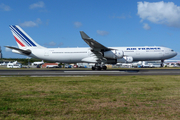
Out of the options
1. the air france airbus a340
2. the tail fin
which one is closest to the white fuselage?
the air france airbus a340

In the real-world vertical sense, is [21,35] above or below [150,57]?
above

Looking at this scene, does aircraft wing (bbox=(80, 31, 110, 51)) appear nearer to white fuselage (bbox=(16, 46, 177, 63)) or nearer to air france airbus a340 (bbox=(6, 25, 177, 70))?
air france airbus a340 (bbox=(6, 25, 177, 70))

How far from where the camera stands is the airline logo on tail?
3453 cm

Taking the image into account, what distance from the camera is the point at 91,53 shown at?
30172mm

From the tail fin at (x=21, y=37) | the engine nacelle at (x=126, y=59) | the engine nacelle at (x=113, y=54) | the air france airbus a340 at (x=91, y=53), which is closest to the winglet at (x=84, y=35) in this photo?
the air france airbus a340 at (x=91, y=53)

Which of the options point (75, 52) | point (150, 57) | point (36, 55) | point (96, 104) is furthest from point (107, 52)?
point (96, 104)

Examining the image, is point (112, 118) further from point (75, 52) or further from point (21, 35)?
point (21, 35)

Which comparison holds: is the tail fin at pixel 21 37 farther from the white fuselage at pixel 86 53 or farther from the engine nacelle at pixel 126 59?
the engine nacelle at pixel 126 59

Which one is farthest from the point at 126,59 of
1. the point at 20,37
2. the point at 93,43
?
the point at 20,37

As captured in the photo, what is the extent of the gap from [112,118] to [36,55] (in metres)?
31.1

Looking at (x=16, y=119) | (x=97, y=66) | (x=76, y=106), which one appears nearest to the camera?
(x=16, y=119)

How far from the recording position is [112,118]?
5.04 metres

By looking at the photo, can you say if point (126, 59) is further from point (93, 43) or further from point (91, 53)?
point (93, 43)

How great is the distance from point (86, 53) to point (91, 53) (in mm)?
2156
